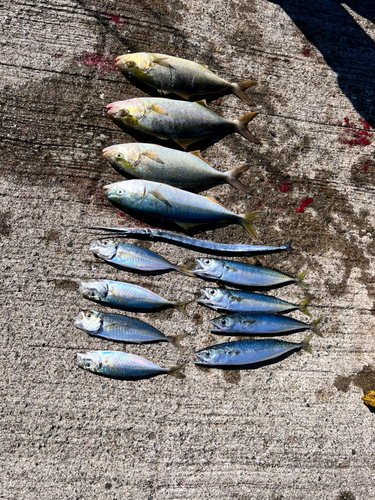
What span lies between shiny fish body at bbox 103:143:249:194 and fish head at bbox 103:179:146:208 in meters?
0.12

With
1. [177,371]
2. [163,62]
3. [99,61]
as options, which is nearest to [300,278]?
[177,371]

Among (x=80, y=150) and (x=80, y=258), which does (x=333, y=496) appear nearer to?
(x=80, y=258)

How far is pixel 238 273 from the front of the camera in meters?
2.98

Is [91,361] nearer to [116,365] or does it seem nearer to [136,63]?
[116,365]

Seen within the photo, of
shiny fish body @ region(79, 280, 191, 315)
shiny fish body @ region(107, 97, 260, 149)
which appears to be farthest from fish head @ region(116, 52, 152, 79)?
shiny fish body @ region(79, 280, 191, 315)

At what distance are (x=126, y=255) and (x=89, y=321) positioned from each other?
1.98 feet

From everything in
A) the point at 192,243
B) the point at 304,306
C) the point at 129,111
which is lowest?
the point at 304,306

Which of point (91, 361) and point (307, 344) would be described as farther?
point (307, 344)

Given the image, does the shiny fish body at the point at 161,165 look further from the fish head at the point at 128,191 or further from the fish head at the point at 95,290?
the fish head at the point at 95,290

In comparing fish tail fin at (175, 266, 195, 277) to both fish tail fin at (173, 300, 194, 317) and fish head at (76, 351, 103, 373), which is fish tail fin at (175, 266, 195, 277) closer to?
fish tail fin at (173, 300, 194, 317)

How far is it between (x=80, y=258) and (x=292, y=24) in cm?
302

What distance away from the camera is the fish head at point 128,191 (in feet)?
9.36

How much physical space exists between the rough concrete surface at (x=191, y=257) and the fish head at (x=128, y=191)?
0.58 ft

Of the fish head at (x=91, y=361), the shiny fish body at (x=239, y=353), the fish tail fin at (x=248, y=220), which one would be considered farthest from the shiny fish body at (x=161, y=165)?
the fish head at (x=91, y=361)
